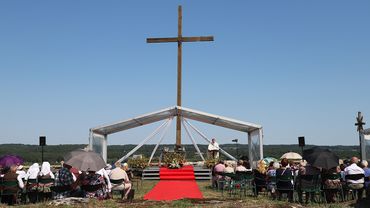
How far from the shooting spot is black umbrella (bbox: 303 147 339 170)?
9.62m

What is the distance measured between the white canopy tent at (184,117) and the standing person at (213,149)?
114cm

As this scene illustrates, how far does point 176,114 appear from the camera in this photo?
2072cm

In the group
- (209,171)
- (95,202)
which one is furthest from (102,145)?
(95,202)

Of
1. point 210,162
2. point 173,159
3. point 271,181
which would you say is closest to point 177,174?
point 173,159

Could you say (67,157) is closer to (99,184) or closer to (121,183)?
(99,184)

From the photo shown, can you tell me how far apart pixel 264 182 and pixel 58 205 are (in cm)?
579

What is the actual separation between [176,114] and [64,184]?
465 inches

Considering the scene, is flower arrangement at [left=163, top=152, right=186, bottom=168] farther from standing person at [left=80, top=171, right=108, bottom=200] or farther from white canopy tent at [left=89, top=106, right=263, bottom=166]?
standing person at [left=80, top=171, right=108, bottom=200]

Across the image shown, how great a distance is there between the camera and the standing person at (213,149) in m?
20.8

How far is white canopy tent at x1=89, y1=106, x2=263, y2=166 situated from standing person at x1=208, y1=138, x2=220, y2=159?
1.14 metres

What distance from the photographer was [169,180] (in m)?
17.8

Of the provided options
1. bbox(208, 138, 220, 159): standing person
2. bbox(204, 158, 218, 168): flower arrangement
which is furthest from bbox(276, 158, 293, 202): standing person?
bbox(208, 138, 220, 159): standing person

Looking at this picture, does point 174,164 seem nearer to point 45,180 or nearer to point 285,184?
point 45,180

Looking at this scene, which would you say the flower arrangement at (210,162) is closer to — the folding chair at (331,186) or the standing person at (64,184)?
the folding chair at (331,186)
